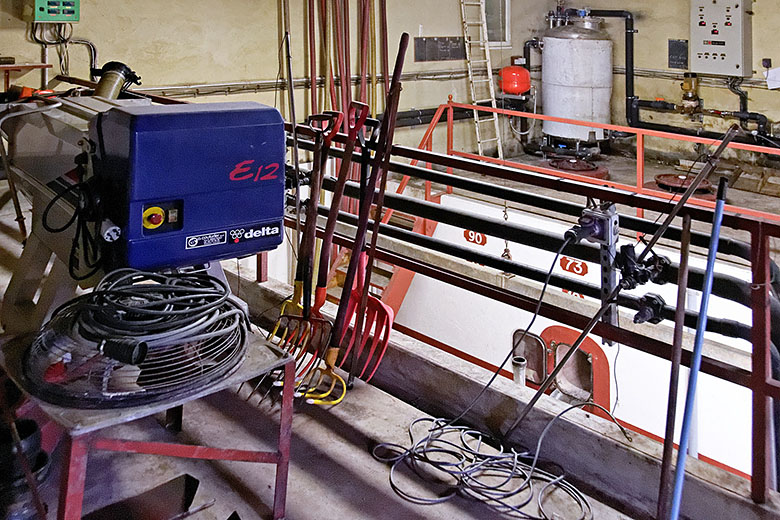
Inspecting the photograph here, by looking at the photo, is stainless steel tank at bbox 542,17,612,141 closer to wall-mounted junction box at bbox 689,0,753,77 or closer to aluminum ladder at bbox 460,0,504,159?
aluminum ladder at bbox 460,0,504,159

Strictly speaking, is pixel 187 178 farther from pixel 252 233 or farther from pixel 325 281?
pixel 325 281

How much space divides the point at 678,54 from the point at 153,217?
8.13 m

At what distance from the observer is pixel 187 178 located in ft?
5.87

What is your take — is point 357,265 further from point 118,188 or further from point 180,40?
point 180,40

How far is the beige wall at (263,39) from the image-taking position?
5.86 m

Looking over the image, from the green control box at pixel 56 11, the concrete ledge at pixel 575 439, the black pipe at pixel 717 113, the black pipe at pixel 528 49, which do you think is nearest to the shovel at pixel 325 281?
the concrete ledge at pixel 575 439

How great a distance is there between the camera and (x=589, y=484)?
2.25 metres

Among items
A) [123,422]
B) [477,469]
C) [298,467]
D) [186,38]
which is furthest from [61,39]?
[477,469]

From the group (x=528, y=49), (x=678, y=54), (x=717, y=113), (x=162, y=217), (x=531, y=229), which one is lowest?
(x=531, y=229)

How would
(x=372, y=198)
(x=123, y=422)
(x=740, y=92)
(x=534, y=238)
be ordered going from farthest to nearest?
1. (x=740, y=92)
2. (x=372, y=198)
3. (x=534, y=238)
4. (x=123, y=422)

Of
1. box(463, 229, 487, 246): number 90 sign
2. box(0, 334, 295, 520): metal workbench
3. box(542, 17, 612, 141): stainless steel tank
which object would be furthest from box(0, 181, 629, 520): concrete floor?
box(542, 17, 612, 141): stainless steel tank

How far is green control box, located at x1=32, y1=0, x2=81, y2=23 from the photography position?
5125 mm

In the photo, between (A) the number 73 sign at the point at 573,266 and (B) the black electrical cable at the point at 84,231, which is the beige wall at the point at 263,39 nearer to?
(A) the number 73 sign at the point at 573,266

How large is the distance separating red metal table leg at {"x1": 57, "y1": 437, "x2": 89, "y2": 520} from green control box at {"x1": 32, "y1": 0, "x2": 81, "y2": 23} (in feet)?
15.2
